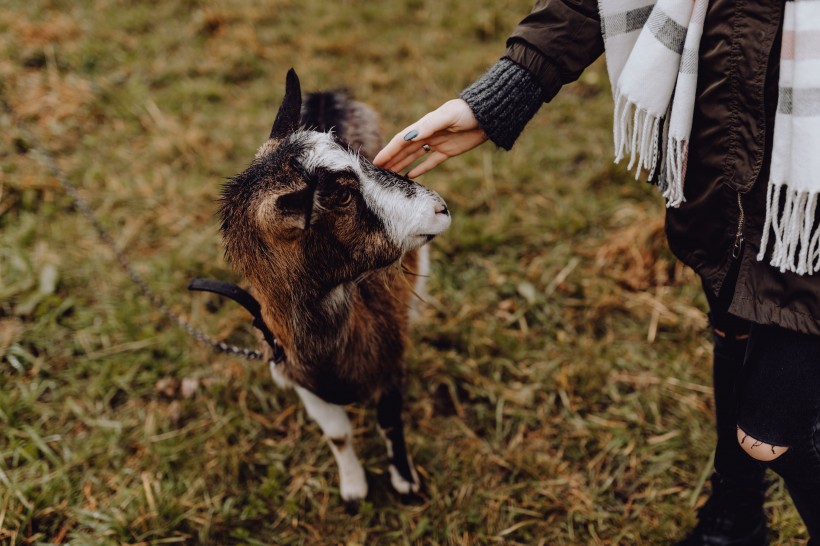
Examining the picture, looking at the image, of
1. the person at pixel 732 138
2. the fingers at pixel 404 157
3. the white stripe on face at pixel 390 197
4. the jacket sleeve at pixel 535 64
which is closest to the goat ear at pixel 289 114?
the white stripe on face at pixel 390 197

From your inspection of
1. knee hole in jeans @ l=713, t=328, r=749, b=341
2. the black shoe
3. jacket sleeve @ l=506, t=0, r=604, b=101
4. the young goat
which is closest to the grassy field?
the black shoe

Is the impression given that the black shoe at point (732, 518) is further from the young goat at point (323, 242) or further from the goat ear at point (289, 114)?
the goat ear at point (289, 114)

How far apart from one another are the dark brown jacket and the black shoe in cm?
94

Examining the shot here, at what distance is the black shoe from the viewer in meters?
2.23

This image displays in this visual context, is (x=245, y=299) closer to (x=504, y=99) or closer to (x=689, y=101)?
(x=504, y=99)

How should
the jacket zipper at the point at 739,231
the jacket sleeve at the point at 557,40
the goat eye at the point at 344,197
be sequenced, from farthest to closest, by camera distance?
the goat eye at the point at 344,197, the jacket sleeve at the point at 557,40, the jacket zipper at the point at 739,231

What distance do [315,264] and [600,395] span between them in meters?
1.77

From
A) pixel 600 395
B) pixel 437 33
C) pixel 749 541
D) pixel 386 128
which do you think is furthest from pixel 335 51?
pixel 749 541

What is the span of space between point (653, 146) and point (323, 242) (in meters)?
0.99

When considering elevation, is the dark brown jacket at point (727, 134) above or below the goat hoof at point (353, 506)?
above

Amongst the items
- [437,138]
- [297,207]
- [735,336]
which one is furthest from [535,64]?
[735,336]

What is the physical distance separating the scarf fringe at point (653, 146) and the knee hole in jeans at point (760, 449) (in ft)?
2.09

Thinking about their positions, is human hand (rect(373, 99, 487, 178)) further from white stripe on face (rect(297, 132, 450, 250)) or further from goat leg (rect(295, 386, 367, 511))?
goat leg (rect(295, 386, 367, 511))

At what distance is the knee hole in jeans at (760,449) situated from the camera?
159 centimetres
